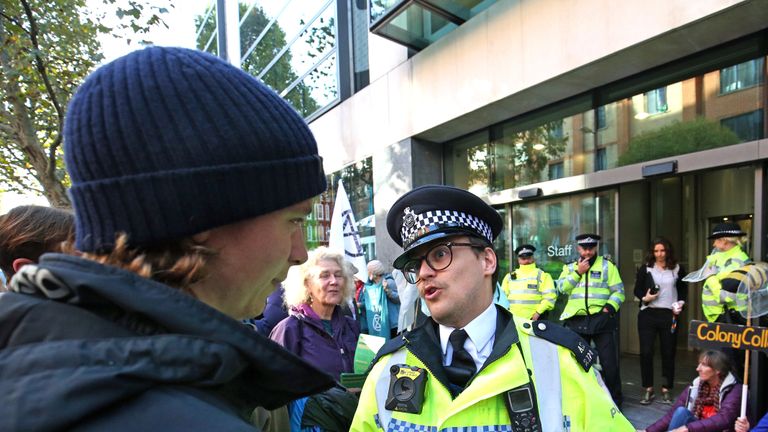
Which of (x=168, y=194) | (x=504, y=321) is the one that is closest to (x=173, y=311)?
(x=168, y=194)

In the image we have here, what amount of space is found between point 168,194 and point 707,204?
29.0 feet

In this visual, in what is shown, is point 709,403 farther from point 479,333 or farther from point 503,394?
point 503,394

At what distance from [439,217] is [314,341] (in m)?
1.70

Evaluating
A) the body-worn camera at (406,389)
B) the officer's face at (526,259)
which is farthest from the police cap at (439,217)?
the officer's face at (526,259)

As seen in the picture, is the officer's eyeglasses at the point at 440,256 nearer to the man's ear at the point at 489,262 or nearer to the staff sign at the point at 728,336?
the man's ear at the point at 489,262

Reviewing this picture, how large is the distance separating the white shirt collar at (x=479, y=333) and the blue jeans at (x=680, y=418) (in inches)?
130

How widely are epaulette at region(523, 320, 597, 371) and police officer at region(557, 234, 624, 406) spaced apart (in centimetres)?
423

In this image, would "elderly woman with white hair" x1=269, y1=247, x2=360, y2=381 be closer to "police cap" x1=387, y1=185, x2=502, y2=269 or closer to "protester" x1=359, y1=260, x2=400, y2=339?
"police cap" x1=387, y1=185, x2=502, y2=269

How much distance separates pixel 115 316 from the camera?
1.93 ft

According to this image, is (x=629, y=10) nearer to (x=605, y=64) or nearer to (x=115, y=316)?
(x=605, y=64)

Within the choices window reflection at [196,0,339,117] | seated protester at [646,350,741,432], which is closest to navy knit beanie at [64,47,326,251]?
seated protester at [646,350,741,432]

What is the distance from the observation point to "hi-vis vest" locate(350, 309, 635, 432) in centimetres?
139

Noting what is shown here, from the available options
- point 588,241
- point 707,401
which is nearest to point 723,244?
point 588,241

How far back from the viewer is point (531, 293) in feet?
20.1
